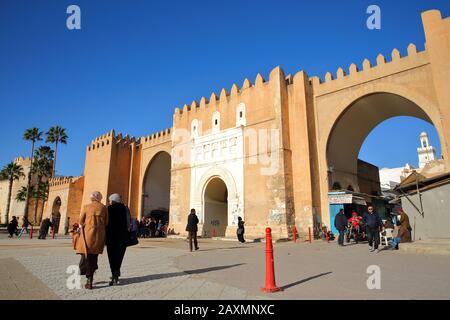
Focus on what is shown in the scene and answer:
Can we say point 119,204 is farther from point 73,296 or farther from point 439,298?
point 439,298

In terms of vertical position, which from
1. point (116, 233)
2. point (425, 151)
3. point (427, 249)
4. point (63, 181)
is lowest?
point (427, 249)

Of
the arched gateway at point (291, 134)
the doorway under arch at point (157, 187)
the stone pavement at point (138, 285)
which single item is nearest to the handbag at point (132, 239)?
the stone pavement at point (138, 285)

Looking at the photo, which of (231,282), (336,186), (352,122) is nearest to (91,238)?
(231,282)

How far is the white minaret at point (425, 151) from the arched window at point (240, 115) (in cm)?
6059

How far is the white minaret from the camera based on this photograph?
6671cm

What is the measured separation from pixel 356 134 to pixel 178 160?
12.6 metres

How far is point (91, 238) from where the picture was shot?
15.7ft

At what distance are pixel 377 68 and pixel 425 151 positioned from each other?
61992 mm

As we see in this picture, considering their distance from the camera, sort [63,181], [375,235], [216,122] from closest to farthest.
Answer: [375,235], [216,122], [63,181]

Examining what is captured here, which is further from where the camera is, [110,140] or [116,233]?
[110,140]

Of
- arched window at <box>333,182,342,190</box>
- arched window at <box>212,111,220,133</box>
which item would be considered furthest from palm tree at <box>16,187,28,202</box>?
arched window at <box>333,182,342,190</box>

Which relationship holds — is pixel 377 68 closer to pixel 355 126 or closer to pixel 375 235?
pixel 355 126

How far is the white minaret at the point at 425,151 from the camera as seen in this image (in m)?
66.7
